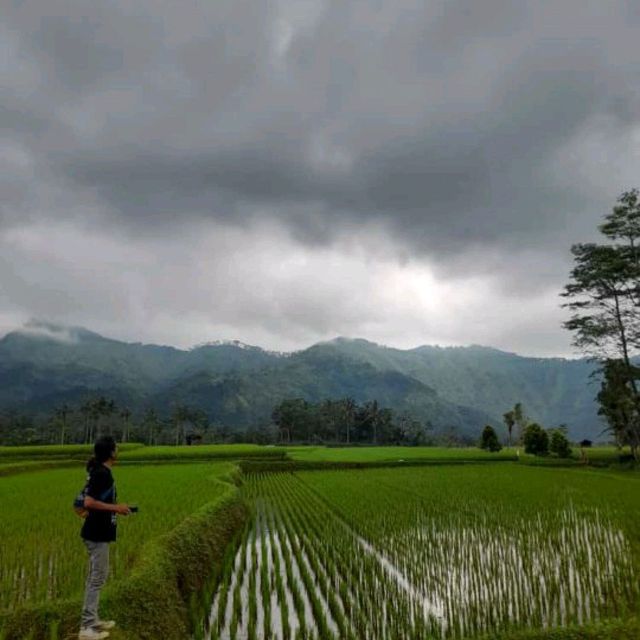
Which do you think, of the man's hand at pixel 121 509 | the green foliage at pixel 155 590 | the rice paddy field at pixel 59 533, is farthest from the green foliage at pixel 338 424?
the man's hand at pixel 121 509

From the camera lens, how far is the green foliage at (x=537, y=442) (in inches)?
2047

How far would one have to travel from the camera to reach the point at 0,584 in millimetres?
7363

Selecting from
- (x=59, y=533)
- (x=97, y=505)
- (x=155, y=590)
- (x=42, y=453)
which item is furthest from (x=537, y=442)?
(x=97, y=505)

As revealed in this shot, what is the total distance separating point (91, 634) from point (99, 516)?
1.26 meters

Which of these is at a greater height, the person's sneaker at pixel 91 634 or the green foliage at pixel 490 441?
the green foliage at pixel 490 441

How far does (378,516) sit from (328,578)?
6.62m

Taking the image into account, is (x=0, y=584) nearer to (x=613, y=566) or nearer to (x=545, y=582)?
(x=545, y=582)

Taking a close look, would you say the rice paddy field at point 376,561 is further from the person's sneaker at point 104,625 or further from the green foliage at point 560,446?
the green foliage at point 560,446

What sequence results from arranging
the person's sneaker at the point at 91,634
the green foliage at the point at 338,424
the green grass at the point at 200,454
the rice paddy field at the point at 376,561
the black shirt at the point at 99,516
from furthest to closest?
the green foliage at the point at 338,424 < the green grass at the point at 200,454 < the rice paddy field at the point at 376,561 < the black shirt at the point at 99,516 < the person's sneaker at the point at 91,634

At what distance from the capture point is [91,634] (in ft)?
17.8

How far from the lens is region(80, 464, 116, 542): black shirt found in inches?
217

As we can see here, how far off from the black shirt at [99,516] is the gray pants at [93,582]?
106 mm

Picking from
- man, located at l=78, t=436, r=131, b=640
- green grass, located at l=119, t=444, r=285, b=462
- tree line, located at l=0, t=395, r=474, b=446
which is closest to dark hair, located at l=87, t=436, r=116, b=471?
man, located at l=78, t=436, r=131, b=640

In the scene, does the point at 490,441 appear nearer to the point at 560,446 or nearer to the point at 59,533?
the point at 560,446
